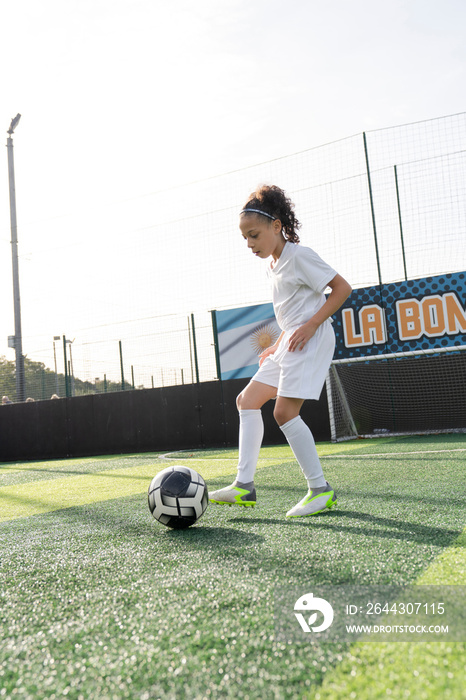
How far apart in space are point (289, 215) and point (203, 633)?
7.70 ft

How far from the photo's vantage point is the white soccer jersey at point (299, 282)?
9.45 ft

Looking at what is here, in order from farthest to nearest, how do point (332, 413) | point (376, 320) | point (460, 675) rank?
point (376, 320), point (332, 413), point (460, 675)

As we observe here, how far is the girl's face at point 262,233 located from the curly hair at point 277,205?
5cm

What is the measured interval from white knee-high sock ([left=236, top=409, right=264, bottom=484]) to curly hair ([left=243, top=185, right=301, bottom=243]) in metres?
1.02

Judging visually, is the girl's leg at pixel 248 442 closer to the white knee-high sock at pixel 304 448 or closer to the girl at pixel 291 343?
the girl at pixel 291 343

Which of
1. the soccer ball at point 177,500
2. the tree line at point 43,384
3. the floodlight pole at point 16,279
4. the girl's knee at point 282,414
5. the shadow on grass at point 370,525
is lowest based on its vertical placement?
the shadow on grass at point 370,525

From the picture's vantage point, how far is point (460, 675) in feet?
3.13

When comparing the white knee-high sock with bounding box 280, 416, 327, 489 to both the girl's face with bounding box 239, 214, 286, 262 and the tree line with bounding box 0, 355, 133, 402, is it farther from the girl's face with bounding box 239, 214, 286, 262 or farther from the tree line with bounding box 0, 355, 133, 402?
the tree line with bounding box 0, 355, 133, 402

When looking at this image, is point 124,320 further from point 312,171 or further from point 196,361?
point 312,171

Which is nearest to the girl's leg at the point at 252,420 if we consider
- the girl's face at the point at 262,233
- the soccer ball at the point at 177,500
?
the soccer ball at the point at 177,500

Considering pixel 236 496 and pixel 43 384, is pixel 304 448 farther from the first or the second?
pixel 43 384

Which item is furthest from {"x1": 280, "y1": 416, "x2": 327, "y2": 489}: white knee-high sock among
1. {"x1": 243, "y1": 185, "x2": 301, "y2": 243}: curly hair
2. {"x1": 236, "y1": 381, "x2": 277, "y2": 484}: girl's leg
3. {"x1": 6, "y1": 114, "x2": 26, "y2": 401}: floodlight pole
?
{"x1": 6, "y1": 114, "x2": 26, "y2": 401}: floodlight pole

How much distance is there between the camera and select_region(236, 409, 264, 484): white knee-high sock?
3.04 meters

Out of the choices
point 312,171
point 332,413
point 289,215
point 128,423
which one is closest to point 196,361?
point 128,423
